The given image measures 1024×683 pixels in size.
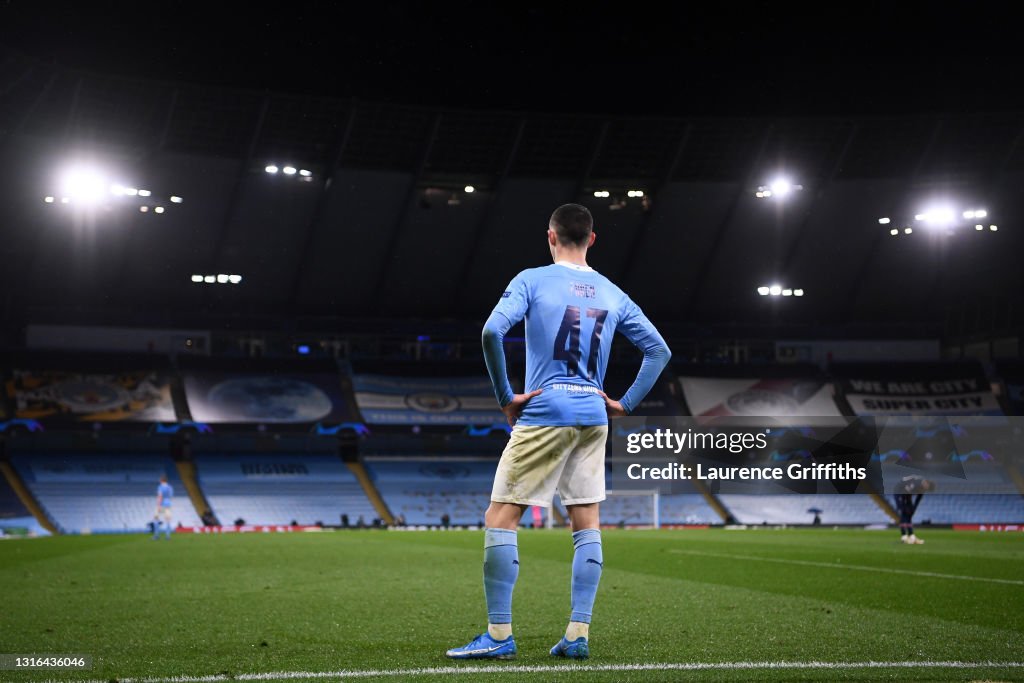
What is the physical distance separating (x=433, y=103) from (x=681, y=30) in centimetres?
1105

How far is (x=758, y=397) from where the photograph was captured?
5356cm

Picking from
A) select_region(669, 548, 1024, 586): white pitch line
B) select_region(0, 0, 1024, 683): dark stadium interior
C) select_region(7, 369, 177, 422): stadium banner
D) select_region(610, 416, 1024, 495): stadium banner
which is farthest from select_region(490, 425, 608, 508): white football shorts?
select_region(7, 369, 177, 422): stadium banner

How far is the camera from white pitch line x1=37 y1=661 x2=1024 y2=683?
513cm

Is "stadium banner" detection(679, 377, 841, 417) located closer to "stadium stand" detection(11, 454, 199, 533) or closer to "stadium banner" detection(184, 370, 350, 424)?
"stadium banner" detection(184, 370, 350, 424)

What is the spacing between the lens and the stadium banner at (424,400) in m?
52.1

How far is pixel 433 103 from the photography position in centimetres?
4206

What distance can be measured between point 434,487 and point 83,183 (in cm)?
2101

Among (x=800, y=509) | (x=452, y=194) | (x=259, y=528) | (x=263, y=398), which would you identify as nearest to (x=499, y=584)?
(x=259, y=528)

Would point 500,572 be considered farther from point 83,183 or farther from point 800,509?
point 800,509

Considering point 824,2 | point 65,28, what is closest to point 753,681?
point 824,2

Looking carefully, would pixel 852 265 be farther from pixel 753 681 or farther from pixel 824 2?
pixel 753 681

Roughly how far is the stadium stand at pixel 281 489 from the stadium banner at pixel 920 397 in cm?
2580

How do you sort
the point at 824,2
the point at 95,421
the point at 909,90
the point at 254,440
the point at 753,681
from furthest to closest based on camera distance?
the point at 254,440, the point at 95,421, the point at 909,90, the point at 824,2, the point at 753,681

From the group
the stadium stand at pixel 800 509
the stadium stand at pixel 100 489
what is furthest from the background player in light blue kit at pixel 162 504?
the stadium stand at pixel 800 509
